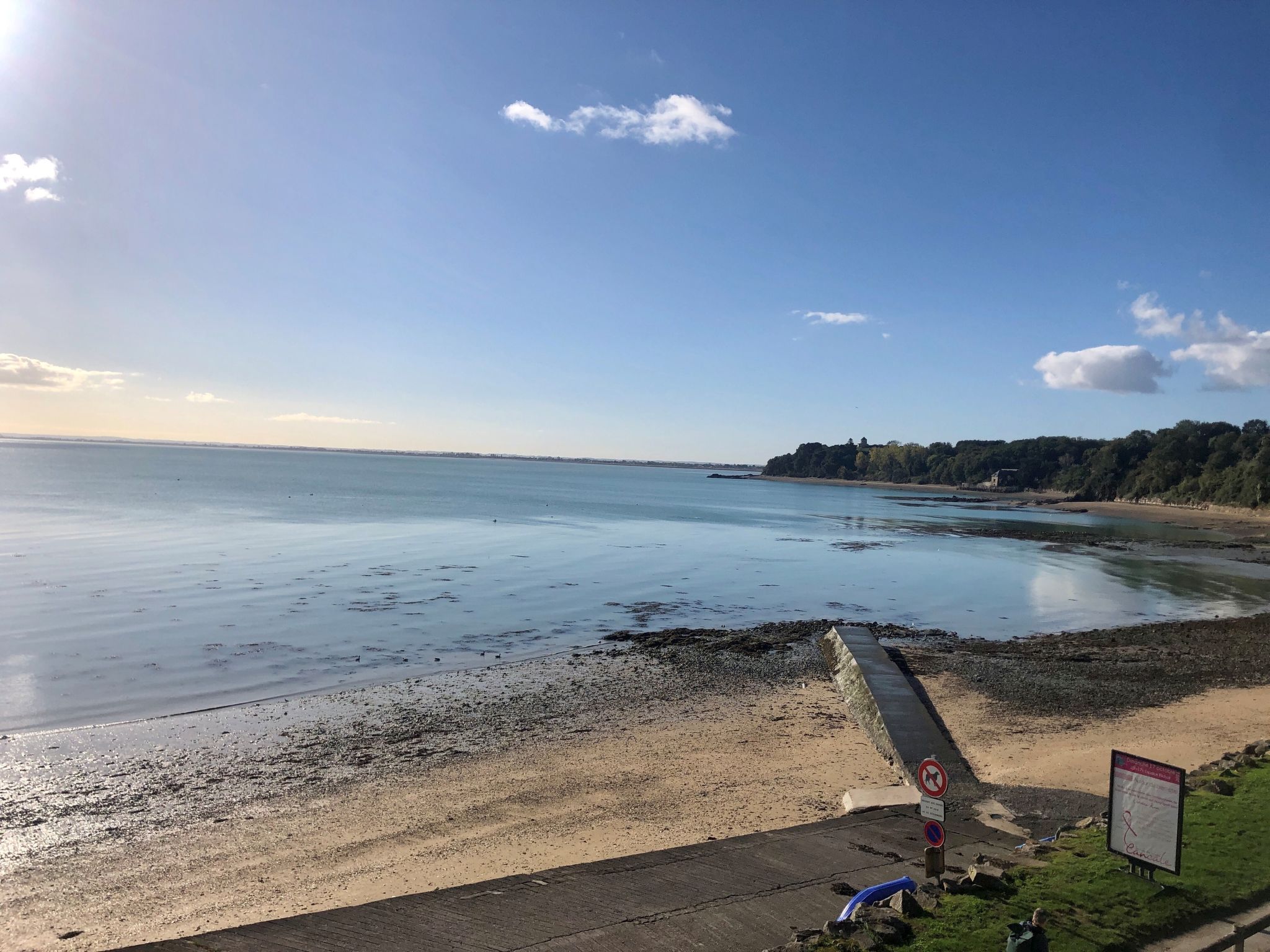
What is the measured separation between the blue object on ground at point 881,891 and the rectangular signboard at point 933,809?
0.76 m

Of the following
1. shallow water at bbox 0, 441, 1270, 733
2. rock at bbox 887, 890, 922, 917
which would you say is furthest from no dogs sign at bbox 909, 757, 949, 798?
shallow water at bbox 0, 441, 1270, 733

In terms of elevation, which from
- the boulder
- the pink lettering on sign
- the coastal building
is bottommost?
the boulder

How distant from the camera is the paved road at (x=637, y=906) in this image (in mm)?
7711

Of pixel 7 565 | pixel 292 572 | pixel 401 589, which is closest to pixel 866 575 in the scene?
pixel 401 589

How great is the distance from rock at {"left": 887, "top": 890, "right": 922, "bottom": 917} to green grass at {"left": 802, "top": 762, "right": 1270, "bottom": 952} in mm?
144

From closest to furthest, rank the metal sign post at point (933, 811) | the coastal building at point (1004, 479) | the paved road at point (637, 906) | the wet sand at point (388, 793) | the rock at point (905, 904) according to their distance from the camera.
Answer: the rock at point (905, 904) → the paved road at point (637, 906) → the metal sign post at point (933, 811) → the wet sand at point (388, 793) → the coastal building at point (1004, 479)

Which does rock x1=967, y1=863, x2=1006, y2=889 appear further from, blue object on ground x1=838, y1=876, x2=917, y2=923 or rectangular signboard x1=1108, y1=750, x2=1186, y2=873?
rectangular signboard x1=1108, y1=750, x2=1186, y2=873

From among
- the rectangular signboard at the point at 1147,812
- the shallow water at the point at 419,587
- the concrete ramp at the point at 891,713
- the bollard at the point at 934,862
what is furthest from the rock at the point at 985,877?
the shallow water at the point at 419,587

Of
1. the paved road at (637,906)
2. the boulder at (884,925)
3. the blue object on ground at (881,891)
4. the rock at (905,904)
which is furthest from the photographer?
the blue object on ground at (881,891)

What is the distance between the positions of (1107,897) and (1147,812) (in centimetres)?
98

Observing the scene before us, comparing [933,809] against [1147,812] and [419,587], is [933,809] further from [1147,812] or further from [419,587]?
[419,587]

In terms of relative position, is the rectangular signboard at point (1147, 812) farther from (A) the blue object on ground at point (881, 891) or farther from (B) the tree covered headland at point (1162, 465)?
(B) the tree covered headland at point (1162, 465)

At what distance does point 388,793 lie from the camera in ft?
43.5

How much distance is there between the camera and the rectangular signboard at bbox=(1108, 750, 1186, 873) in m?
7.73
